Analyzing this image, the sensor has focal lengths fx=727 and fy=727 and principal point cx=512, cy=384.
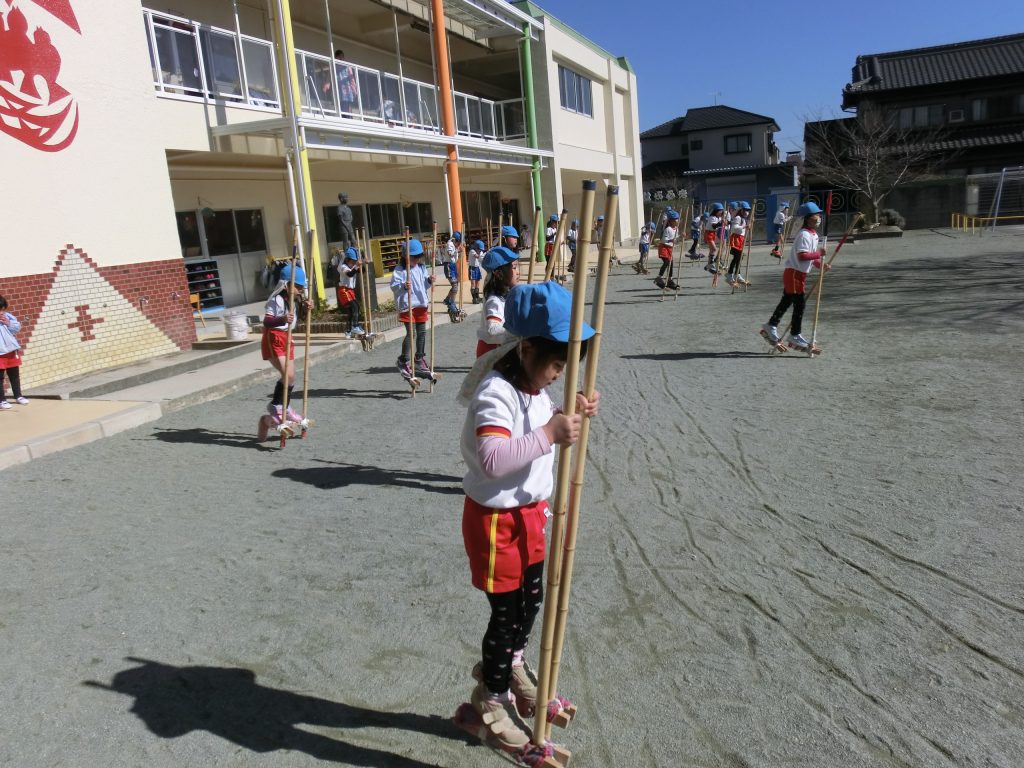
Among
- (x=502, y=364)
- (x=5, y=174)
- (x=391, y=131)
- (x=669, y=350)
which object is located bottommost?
(x=669, y=350)

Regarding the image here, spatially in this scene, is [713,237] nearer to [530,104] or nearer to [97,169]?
[530,104]

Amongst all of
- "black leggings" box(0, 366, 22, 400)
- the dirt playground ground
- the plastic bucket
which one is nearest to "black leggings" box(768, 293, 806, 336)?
the dirt playground ground

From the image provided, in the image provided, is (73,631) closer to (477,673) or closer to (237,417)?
(477,673)

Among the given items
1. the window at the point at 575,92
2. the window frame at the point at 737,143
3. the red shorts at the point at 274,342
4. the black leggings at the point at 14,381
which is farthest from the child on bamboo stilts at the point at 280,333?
the window frame at the point at 737,143

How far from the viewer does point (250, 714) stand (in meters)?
3.10

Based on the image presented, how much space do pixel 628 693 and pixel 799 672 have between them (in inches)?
30.4

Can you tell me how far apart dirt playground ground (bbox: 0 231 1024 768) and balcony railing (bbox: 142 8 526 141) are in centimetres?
813

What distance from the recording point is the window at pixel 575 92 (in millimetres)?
27375

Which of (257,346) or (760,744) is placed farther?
(257,346)

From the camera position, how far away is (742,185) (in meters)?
48.3

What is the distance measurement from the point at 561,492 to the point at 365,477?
3.86m

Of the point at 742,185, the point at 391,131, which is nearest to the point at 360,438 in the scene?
the point at 391,131

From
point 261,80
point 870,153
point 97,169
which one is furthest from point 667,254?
point 870,153

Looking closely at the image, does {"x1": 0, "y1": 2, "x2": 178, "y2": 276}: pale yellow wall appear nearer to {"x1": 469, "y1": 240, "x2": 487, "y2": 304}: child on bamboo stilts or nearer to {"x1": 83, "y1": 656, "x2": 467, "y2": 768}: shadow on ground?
{"x1": 469, "y1": 240, "x2": 487, "y2": 304}: child on bamboo stilts
